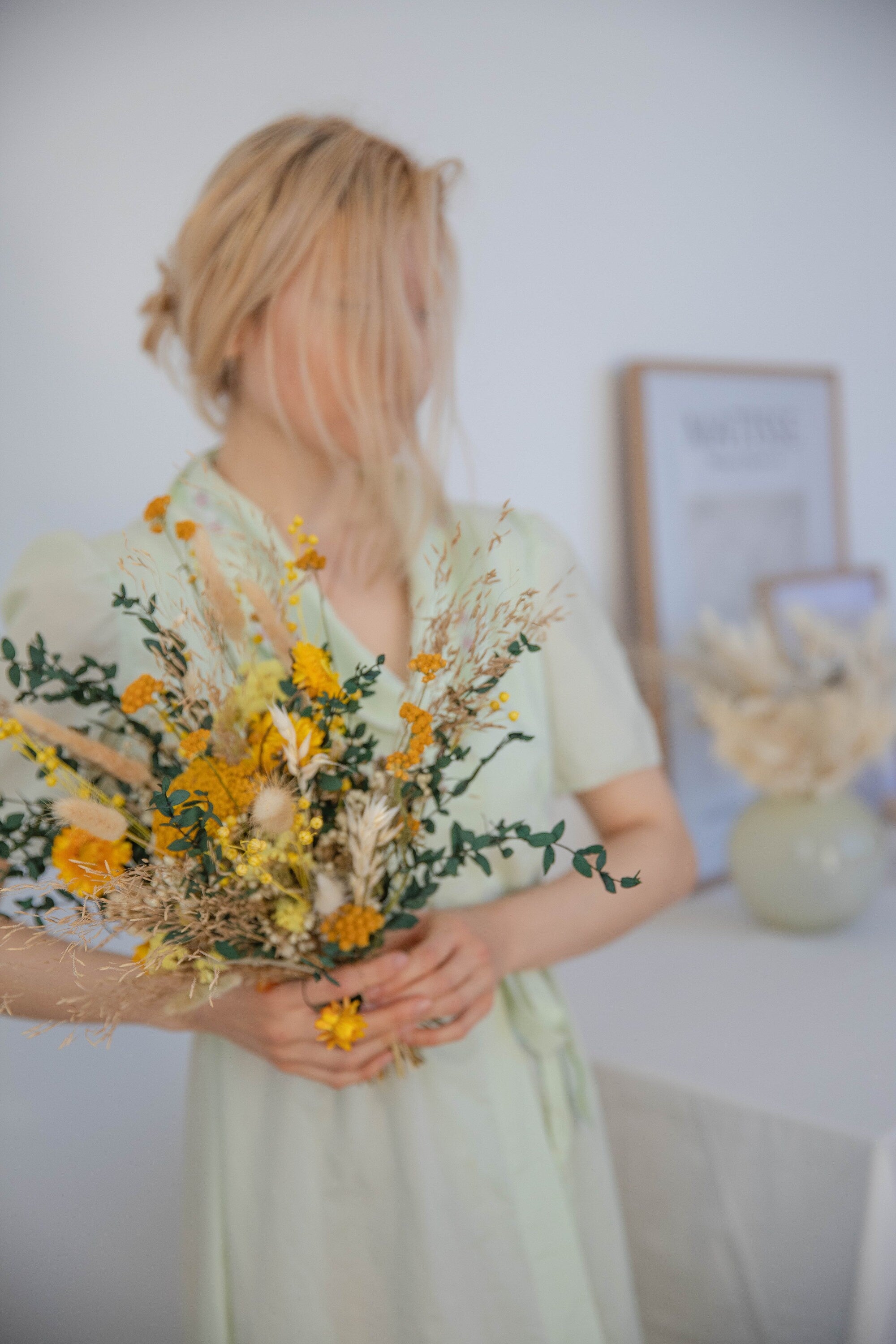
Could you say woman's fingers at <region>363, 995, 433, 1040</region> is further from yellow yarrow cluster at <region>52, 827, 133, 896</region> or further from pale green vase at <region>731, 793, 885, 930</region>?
pale green vase at <region>731, 793, 885, 930</region>

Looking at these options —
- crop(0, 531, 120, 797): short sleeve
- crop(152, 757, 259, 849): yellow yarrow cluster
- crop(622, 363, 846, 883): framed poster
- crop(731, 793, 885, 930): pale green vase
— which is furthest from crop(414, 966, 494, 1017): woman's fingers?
crop(622, 363, 846, 883): framed poster

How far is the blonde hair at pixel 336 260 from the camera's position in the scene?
2.68 feet

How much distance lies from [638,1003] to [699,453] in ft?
2.90

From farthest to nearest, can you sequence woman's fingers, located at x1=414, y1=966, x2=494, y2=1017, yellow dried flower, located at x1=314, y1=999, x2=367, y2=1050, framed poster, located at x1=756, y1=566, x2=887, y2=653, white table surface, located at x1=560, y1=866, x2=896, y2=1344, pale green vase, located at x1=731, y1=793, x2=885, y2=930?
framed poster, located at x1=756, y1=566, x2=887, y2=653, pale green vase, located at x1=731, y1=793, x2=885, y2=930, white table surface, located at x1=560, y1=866, x2=896, y2=1344, woman's fingers, located at x1=414, y1=966, x2=494, y2=1017, yellow dried flower, located at x1=314, y1=999, x2=367, y2=1050

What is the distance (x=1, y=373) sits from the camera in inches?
40.3

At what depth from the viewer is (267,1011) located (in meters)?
0.72

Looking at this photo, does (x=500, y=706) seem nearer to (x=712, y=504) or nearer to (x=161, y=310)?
(x=161, y=310)

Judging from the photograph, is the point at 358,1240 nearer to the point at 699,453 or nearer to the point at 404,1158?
the point at 404,1158

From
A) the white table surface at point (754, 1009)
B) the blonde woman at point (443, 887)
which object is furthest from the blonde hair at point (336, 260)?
the white table surface at point (754, 1009)

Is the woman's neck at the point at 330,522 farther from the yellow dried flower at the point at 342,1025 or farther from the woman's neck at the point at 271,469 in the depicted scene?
the yellow dried flower at the point at 342,1025

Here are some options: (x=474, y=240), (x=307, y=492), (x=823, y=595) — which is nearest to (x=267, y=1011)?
A: (x=307, y=492)

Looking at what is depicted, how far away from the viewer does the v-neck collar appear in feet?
2.77

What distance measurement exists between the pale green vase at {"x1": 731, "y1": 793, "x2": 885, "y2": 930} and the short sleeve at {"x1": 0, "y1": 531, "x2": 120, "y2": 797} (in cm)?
102

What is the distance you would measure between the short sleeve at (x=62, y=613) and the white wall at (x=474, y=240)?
8.5 inches
